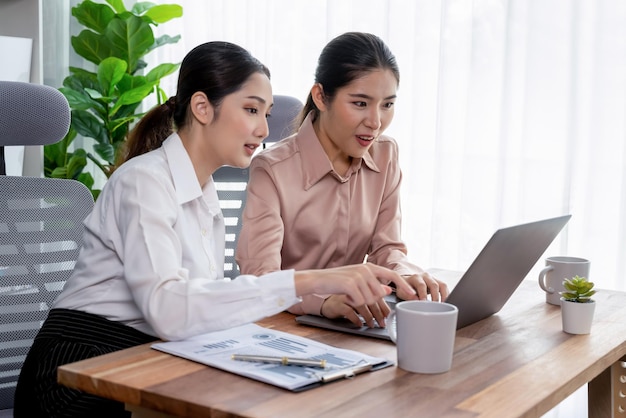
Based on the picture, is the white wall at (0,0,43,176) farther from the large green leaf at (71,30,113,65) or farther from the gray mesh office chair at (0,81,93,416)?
the gray mesh office chair at (0,81,93,416)

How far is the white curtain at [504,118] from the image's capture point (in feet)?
8.86

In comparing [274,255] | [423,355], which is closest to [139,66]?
[274,255]

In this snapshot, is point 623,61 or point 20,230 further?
point 623,61

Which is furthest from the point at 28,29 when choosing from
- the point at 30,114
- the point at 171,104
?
the point at 171,104

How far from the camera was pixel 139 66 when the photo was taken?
4.03m

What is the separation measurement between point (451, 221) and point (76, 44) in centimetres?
210

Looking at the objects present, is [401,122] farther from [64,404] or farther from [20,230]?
[64,404]

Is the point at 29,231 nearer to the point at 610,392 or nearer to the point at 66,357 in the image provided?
the point at 66,357

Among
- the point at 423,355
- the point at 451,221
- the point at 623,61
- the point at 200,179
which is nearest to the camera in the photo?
the point at 423,355

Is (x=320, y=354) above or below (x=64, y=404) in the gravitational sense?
above

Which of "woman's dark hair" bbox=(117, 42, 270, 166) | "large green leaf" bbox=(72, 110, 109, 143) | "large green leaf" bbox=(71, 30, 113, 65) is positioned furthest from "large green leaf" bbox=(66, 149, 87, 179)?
"woman's dark hair" bbox=(117, 42, 270, 166)

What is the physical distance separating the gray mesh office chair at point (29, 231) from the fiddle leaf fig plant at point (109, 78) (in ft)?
6.87

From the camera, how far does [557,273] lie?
161 cm

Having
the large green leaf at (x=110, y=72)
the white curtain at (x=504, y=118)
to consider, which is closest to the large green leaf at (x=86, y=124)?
the large green leaf at (x=110, y=72)
